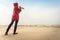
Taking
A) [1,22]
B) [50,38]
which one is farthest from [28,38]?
[1,22]

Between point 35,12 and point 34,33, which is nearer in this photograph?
point 34,33

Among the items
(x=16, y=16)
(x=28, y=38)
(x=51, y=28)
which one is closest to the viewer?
(x=28, y=38)

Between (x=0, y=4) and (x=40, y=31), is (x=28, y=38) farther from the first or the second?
(x=0, y=4)

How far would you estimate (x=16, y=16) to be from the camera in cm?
475

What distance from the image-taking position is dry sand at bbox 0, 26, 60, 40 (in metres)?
4.44

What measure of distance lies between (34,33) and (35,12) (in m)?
0.79

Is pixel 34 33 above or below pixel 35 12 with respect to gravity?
below

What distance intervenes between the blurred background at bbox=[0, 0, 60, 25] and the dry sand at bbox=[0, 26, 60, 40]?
0.66 ft

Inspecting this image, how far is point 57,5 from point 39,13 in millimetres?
499

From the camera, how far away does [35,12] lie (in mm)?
5414

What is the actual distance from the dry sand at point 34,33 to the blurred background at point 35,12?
0.20 m

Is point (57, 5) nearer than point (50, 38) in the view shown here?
No

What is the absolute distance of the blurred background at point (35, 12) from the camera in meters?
5.33

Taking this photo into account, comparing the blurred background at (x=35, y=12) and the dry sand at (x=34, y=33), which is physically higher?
the blurred background at (x=35, y=12)
